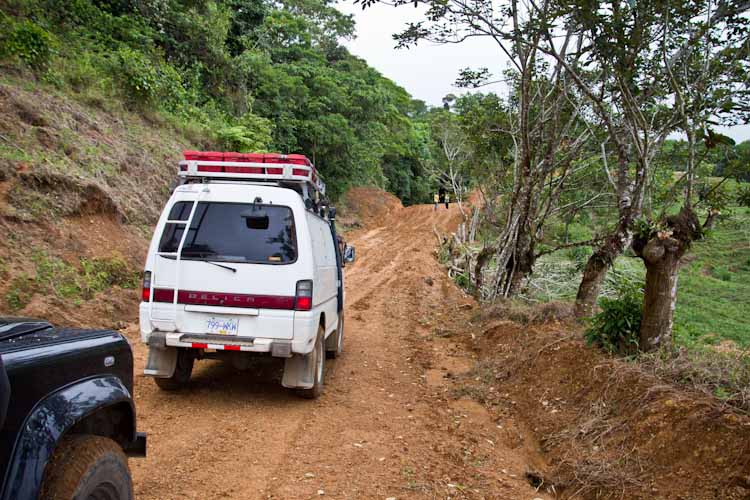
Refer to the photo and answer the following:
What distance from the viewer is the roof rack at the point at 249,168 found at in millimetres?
5684

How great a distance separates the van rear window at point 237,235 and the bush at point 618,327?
357 cm

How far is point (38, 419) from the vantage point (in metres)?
2.05

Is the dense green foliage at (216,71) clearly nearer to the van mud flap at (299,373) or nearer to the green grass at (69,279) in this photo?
the green grass at (69,279)

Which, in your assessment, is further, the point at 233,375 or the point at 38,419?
the point at 233,375

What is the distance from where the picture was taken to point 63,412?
7.13 ft

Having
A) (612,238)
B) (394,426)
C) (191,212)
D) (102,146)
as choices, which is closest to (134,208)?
(102,146)

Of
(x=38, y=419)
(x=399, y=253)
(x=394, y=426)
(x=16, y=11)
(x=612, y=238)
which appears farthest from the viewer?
(x=399, y=253)

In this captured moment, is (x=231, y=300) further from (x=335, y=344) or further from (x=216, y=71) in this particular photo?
(x=216, y=71)

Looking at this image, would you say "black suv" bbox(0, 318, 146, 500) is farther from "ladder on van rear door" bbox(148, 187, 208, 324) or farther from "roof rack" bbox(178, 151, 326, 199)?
"roof rack" bbox(178, 151, 326, 199)

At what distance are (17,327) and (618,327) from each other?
5610 mm

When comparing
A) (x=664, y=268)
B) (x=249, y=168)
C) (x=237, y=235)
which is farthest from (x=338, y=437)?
(x=664, y=268)

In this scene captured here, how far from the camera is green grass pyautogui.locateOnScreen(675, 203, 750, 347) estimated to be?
821 inches

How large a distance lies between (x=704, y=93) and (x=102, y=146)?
432 inches

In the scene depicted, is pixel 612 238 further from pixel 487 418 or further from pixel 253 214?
Result: pixel 253 214
